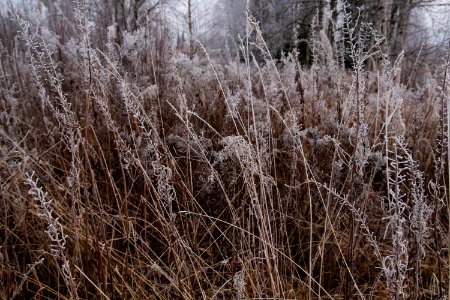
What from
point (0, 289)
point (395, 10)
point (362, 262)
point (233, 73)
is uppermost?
point (395, 10)

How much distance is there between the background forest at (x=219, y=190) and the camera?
3.48 ft

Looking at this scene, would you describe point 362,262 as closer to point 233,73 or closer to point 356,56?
point 356,56

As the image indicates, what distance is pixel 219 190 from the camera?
63.1 inches

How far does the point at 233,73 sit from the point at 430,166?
1.48 meters

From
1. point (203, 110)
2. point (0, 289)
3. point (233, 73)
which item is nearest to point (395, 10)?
point (233, 73)

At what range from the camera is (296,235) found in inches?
67.6

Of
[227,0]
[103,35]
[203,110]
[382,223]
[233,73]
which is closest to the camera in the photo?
[382,223]

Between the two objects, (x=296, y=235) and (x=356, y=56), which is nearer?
(x=356, y=56)

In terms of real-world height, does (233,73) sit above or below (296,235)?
above

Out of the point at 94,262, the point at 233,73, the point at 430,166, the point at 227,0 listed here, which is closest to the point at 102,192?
the point at 94,262

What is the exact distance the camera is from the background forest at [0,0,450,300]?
1061mm

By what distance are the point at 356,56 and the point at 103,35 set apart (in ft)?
10.3

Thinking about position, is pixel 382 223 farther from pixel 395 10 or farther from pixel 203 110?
pixel 395 10

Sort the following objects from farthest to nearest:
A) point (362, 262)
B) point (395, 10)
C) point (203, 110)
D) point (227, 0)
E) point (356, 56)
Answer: point (227, 0) → point (395, 10) → point (203, 110) → point (362, 262) → point (356, 56)
